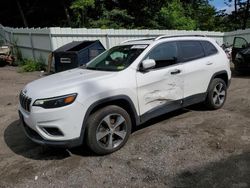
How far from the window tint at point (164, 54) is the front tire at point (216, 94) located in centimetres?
125

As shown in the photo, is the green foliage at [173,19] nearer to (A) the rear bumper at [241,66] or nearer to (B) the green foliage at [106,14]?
(B) the green foliage at [106,14]

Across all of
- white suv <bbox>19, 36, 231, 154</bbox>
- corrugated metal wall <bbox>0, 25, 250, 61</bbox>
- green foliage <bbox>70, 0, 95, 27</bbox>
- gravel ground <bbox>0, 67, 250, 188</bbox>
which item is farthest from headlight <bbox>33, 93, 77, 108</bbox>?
green foliage <bbox>70, 0, 95, 27</bbox>

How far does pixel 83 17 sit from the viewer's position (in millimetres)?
20000

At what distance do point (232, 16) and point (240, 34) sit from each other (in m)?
15.0

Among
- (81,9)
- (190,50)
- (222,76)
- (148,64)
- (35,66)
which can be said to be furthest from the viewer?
(81,9)

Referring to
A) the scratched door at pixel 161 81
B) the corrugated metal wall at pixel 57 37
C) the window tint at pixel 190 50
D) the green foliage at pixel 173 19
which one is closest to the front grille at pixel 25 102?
the scratched door at pixel 161 81

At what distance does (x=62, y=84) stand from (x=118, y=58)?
1.28m

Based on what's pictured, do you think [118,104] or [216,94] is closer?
[118,104]

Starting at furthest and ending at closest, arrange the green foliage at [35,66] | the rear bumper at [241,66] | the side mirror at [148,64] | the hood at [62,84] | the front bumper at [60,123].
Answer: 1. the green foliage at [35,66]
2. the rear bumper at [241,66]
3. the side mirror at [148,64]
4. the hood at [62,84]
5. the front bumper at [60,123]

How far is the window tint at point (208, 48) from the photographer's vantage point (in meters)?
6.24

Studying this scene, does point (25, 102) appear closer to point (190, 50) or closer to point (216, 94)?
point (190, 50)

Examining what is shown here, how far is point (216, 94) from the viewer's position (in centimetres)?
647

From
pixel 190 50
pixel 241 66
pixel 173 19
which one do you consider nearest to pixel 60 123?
pixel 190 50

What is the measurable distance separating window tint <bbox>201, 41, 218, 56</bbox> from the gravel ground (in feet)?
4.31
